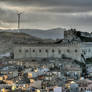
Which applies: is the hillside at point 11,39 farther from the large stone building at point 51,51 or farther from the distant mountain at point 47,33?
the large stone building at point 51,51

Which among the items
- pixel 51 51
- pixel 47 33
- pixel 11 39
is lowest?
pixel 51 51

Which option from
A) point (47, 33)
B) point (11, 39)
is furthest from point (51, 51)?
point (47, 33)

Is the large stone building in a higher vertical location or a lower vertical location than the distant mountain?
lower

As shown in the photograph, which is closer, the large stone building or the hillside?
the large stone building

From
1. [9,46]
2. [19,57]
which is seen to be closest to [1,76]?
[19,57]

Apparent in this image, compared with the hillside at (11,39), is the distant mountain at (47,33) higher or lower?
higher

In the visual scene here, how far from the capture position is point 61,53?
30.9 m

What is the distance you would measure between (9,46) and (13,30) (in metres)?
8.67

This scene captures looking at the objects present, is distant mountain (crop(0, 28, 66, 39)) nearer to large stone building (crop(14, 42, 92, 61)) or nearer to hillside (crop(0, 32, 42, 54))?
hillside (crop(0, 32, 42, 54))

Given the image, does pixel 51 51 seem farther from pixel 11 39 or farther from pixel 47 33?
pixel 47 33

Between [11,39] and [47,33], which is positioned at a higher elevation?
[47,33]

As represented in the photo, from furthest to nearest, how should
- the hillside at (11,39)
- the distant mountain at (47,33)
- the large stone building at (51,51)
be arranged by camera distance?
1. the distant mountain at (47,33)
2. the hillside at (11,39)
3. the large stone building at (51,51)

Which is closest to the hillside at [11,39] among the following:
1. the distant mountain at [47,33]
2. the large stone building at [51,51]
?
the distant mountain at [47,33]

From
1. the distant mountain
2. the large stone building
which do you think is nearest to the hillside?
the distant mountain
